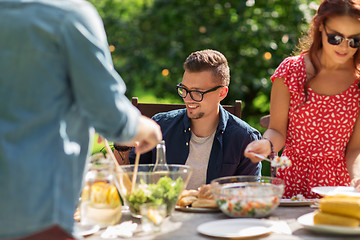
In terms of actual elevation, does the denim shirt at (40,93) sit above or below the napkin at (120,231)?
above

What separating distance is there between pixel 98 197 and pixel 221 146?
114 cm

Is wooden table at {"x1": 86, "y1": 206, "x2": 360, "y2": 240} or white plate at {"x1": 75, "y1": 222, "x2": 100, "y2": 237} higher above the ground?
wooden table at {"x1": 86, "y1": 206, "x2": 360, "y2": 240}

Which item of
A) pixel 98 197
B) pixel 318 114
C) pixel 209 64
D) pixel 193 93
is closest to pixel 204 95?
pixel 193 93

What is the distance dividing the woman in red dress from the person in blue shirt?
1.31 meters

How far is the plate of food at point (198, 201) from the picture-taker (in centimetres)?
191

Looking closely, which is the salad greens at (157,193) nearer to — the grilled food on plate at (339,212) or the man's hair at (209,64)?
the grilled food on plate at (339,212)

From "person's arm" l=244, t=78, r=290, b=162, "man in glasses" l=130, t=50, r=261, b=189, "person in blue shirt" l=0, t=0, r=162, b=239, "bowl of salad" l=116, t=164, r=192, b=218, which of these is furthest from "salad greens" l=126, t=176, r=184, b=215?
"man in glasses" l=130, t=50, r=261, b=189

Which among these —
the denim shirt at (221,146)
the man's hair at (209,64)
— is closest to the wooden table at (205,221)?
the denim shirt at (221,146)

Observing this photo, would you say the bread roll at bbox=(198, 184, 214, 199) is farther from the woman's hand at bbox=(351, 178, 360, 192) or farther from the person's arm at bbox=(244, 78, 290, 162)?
the woman's hand at bbox=(351, 178, 360, 192)

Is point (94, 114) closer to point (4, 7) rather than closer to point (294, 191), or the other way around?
point (4, 7)

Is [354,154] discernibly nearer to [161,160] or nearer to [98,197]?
[161,160]

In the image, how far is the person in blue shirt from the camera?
→ 3.80 feet

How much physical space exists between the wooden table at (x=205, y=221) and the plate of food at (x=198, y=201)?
0.09 ft

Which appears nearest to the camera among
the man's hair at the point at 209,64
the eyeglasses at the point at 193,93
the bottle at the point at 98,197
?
the bottle at the point at 98,197
